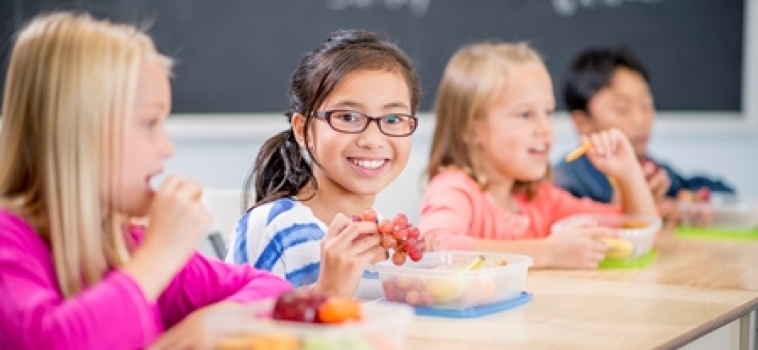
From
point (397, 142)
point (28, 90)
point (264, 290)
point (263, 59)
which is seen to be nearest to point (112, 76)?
point (28, 90)

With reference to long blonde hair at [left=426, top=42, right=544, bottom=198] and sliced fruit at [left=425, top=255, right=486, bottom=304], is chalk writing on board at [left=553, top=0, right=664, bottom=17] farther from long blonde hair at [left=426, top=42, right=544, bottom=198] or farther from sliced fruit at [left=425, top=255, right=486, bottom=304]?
sliced fruit at [left=425, top=255, right=486, bottom=304]

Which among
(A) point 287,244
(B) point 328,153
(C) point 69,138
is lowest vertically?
(A) point 287,244

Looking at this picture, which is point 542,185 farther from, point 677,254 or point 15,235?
point 15,235

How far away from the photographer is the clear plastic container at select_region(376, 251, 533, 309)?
1544 mm

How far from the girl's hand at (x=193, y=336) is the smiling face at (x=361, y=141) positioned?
541mm

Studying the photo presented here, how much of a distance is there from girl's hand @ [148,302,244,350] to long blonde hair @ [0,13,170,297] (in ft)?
0.30

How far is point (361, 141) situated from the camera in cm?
171

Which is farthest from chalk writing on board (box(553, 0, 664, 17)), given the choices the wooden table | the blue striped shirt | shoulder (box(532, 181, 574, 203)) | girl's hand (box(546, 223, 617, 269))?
the blue striped shirt

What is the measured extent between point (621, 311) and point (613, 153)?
91 centimetres

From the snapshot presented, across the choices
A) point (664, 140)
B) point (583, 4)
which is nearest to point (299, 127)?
point (583, 4)

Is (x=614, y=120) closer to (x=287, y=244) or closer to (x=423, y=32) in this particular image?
(x=423, y=32)

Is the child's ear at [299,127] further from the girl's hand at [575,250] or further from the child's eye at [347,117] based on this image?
the girl's hand at [575,250]

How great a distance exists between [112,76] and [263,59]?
92.8 inches

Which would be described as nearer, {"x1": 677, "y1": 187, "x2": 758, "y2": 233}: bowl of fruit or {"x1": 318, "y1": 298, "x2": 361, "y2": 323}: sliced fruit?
{"x1": 318, "y1": 298, "x2": 361, "y2": 323}: sliced fruit
